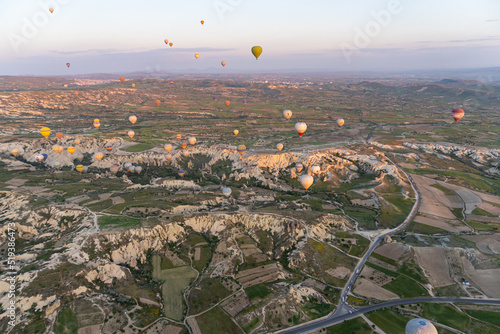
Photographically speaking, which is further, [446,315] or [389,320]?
[446,315]

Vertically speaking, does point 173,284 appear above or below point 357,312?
above

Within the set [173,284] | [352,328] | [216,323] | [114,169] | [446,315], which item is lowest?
[446,315]

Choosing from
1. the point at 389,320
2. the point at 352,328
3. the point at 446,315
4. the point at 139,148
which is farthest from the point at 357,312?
the point at 139,148

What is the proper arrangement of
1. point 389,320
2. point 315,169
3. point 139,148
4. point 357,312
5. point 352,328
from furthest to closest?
point 139,148 → point 315,169 → point 357,312 → point 389,320 → point 352,328

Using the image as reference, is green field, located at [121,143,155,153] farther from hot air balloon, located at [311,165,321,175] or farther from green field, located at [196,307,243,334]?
green field, located at [196,307,243,334]

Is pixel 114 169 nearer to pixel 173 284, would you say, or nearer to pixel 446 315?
pixel 173 284

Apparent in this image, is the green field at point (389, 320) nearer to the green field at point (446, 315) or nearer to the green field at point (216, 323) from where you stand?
the green field at point (446, 315)

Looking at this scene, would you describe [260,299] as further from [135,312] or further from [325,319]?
[135,312]
